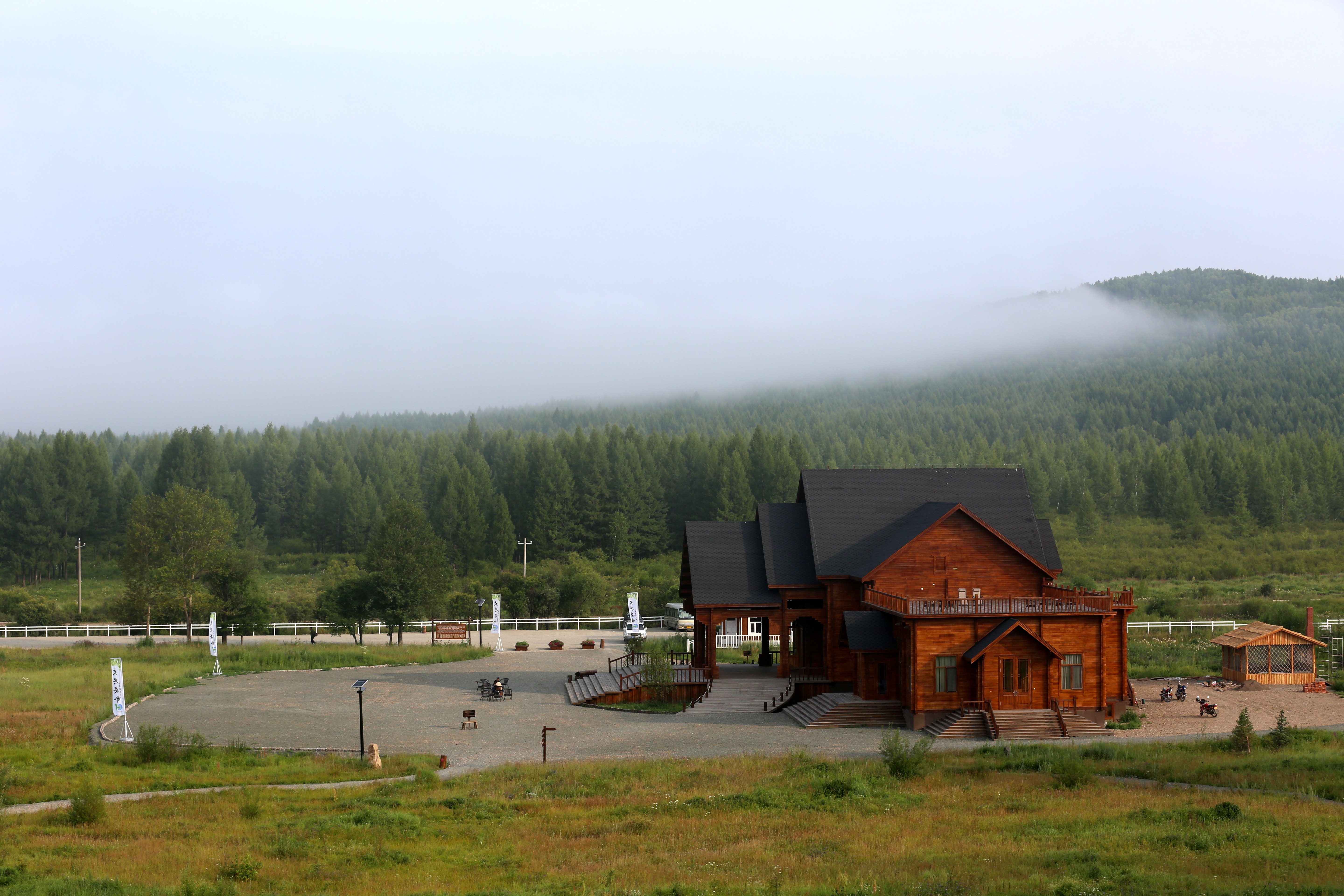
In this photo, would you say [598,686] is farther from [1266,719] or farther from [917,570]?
[1266,719]

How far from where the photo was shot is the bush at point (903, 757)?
25.0m

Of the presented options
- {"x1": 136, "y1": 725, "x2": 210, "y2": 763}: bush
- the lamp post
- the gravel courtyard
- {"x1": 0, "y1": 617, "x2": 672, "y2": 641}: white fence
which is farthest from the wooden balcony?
{"x1": 0, "y1": 617, "x2": 672, "y2": 641}: white fence

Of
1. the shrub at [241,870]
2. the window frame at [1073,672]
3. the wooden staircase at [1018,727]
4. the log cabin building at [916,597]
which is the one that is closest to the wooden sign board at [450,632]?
the log cabin building at [916,597]

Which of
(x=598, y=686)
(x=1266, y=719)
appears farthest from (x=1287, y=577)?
(x=598, y=686)

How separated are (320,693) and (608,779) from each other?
2015cm

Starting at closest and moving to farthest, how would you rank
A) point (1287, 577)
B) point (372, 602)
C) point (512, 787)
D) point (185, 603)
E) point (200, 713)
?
point (512, 787) → point (200, 713) → point (372, 602) → point (185, 603) → point (1287, 577)

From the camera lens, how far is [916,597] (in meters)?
38.2

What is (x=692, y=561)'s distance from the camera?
138 ft

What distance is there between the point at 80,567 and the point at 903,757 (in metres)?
82.6

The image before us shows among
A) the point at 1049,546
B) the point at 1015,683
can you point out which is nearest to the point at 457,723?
the point at 1015,683

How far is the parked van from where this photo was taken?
216 ft

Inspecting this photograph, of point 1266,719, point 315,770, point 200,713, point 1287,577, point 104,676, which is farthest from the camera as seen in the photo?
point 1287,577

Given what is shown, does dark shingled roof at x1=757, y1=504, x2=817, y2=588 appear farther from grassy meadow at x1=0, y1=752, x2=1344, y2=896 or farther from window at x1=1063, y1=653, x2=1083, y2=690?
grassy meadow at x1=0, y1=752, x2=1344, y2=896

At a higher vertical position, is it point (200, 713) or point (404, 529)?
point (404, 529)
